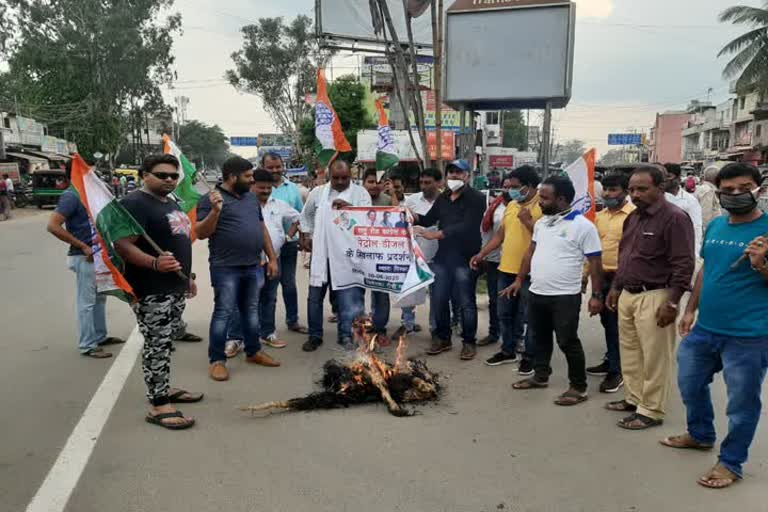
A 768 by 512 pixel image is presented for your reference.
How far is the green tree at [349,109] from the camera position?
41.0 meters

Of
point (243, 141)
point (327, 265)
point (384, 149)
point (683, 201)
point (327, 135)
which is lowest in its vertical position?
point (327, 265)

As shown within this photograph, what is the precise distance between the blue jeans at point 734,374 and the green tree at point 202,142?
88.6 meters

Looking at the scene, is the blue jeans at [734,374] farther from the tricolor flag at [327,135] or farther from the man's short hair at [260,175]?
the tricolor flag at [327,135]

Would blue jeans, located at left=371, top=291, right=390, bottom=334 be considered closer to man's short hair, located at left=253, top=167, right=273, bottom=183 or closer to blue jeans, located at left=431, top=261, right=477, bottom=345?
blue jeans, located at left=431, top=261, right=477, bottom=345

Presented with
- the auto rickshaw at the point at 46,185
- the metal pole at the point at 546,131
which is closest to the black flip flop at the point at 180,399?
the metal pole at the point at 546,131

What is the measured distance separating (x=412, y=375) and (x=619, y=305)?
162 cm

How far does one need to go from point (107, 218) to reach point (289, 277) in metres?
2.82

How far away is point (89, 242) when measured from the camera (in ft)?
18.4

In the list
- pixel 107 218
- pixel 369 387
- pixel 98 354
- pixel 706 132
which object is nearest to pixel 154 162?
pixel 107 218

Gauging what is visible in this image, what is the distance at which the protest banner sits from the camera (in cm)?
563

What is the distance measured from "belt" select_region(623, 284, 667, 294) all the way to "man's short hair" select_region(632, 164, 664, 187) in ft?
2.21

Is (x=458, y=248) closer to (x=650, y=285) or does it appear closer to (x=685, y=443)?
(x=650, y=285)

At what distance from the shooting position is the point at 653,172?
3961 millimetres

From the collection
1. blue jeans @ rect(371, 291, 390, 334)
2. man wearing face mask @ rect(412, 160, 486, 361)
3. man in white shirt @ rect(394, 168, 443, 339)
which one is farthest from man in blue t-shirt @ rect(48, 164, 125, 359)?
man wearing face mask @ rect(412, 160, 486, 361)
